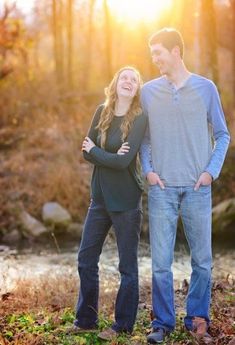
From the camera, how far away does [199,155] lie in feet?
15.3

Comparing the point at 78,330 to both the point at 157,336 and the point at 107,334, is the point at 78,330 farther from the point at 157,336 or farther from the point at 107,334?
the point at 157,336

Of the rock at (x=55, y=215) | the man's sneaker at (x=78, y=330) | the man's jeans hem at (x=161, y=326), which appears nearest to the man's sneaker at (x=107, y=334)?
the man's sneaker at (x=78, y=330)

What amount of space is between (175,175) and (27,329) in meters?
1.63

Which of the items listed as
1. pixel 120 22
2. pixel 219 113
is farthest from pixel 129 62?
pixel 219 113

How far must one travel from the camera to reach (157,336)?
464cm

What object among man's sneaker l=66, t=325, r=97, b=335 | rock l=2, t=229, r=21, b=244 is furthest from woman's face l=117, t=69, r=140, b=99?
rock l=2, t=229, r=21, b=244

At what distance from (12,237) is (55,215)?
117cm

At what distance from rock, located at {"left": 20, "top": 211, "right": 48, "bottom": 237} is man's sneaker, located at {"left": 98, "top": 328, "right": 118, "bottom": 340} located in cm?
889

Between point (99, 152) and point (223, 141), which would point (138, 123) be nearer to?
point (99, 152)

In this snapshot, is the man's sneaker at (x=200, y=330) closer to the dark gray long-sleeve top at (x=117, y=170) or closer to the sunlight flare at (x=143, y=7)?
the dark gray long-sleeve top at (x=117, y=170)

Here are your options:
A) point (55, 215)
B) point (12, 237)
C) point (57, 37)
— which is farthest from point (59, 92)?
point (12, 237)

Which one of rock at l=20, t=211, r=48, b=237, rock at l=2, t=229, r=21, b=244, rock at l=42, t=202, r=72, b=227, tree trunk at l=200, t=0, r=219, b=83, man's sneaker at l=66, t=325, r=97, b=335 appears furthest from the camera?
tree trunk at l=200, t=0, r=219, b=83

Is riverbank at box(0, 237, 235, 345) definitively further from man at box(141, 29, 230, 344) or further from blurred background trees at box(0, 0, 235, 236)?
blurred background trees at box(0, 0, 235, 236)

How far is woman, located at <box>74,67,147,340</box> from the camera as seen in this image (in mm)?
4637
